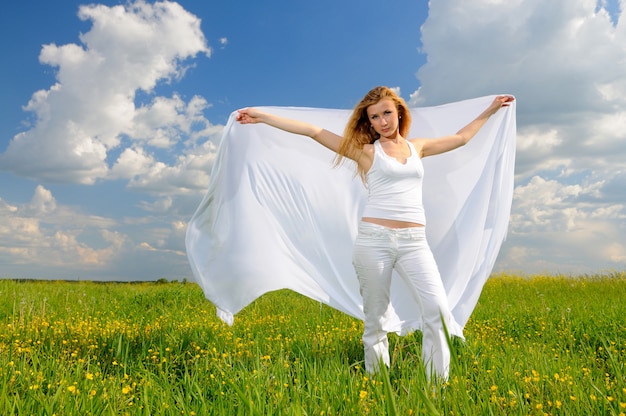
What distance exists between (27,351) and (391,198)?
3947 mm

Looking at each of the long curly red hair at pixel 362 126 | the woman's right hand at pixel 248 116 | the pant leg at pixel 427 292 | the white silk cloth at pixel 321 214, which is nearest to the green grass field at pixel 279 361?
the pant leg at pixel 427 292

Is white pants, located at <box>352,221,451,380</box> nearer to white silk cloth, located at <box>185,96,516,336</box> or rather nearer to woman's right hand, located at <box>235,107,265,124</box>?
white silk cloth, located at <box>185,96,516,336</box>

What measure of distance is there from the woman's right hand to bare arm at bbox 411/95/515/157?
1.59 meters

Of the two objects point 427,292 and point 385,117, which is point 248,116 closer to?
point 385,117

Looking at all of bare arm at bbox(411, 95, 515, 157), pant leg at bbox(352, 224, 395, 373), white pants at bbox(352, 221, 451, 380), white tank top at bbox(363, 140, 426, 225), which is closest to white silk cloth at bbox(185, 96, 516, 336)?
bare arm at bbox(411, 95, 515, 157)

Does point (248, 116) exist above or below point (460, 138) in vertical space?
above

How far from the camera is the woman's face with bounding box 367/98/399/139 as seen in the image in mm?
4980

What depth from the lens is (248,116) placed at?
18.4 ft

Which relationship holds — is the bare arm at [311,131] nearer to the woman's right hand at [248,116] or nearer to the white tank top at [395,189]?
the woman's right hand at [248,116]

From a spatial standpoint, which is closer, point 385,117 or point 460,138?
point 385,117

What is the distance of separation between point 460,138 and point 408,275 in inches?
72.2

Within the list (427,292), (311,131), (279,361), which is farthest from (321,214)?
(279,361)

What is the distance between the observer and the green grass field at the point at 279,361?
3.54 meters

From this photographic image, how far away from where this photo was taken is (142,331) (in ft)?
21.9
